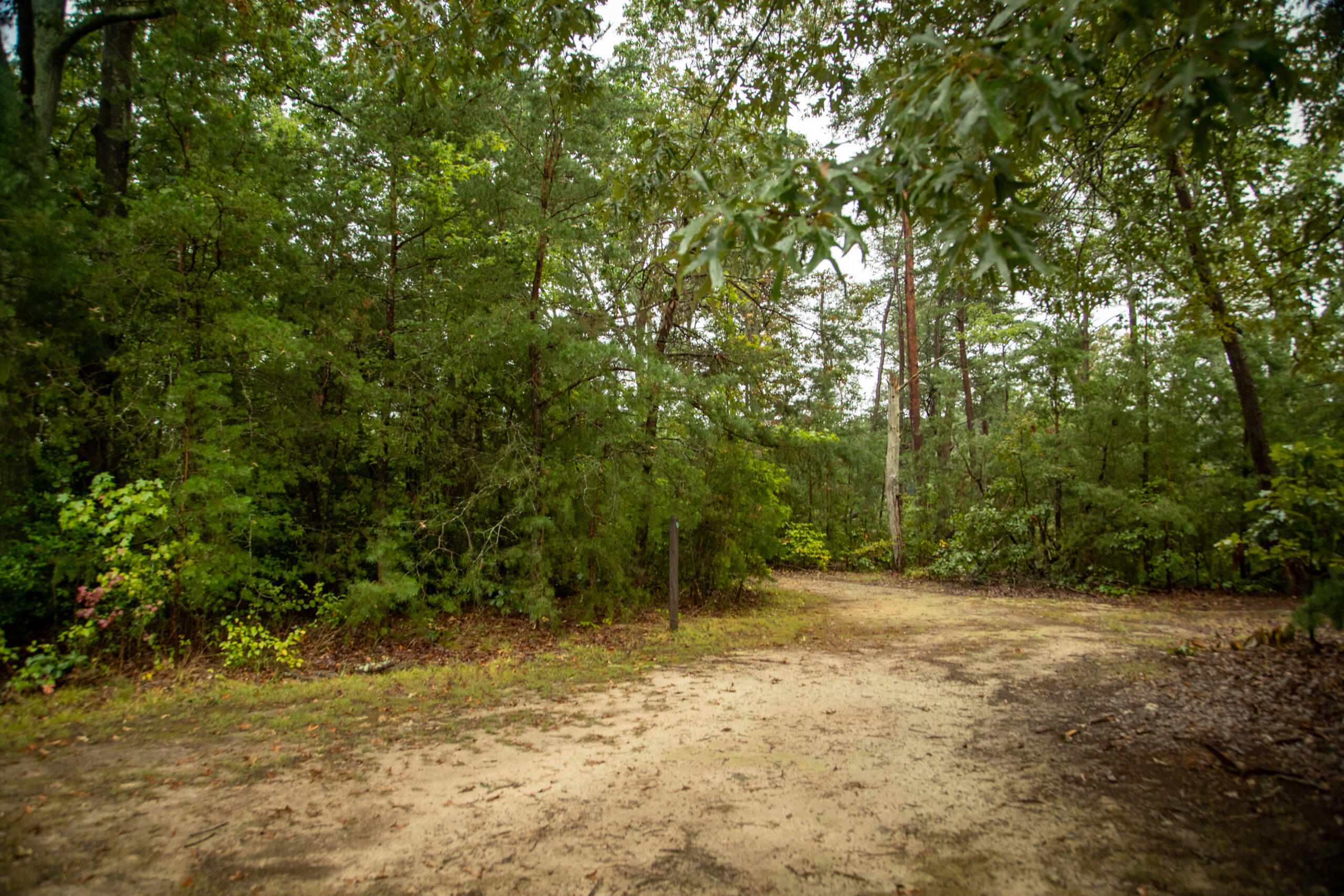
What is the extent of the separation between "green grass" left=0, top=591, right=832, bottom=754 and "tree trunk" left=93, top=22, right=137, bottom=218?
5582mm

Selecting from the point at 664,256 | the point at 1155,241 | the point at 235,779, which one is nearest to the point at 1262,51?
the point at 664,256

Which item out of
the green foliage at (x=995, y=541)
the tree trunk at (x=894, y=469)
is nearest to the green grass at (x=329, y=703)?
the green foliage at (x=995, y=541)

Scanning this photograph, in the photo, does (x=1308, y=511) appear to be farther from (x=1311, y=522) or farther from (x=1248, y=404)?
(x=1248, y=404)

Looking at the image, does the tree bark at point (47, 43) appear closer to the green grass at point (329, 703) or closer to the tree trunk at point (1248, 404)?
the green grass at point (329, 703)

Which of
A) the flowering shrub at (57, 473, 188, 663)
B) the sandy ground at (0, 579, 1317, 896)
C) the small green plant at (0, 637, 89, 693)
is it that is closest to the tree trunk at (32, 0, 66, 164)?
the flowering shrub at (57, 473, 188, 663)

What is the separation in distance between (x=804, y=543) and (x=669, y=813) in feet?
47.9

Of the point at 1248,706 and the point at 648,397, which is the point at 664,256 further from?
the point at 648,397

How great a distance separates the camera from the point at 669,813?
3154 millimetres

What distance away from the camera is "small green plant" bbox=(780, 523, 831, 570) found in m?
16.9

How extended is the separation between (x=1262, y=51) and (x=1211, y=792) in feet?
10.0

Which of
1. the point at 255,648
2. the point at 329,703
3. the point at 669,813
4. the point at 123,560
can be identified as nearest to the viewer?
the point at 669,813

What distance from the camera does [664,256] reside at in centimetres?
328

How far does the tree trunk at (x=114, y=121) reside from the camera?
7359 millimetres

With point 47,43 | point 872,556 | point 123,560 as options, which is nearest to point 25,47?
point 47,43
